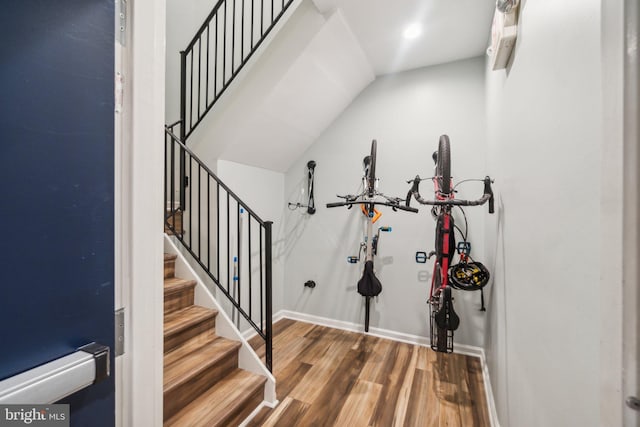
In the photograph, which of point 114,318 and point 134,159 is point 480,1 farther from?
point 114,318

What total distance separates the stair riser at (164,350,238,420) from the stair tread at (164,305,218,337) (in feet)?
1.04

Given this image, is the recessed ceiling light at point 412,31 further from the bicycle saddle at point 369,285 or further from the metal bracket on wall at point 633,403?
the metal bracket on wall at point 633,403

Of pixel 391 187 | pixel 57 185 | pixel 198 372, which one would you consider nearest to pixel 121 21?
pixel 57 185

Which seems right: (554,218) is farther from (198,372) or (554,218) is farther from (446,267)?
(198,372)

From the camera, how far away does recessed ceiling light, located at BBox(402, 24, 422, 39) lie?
228 centimetres

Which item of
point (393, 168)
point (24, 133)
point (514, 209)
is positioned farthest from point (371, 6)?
point (24, 133)

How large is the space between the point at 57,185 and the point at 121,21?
1.29ft

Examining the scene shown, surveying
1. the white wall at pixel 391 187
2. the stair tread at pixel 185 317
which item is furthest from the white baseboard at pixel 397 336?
the stair tread at pixel 185 317

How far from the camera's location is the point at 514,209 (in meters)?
1.34

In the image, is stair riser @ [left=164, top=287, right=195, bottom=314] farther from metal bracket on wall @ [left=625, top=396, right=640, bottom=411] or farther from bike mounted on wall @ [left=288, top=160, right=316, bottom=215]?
metal bracket on wall @ [left=625, top=396, right=640, bottom=411]

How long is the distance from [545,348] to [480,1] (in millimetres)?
2400

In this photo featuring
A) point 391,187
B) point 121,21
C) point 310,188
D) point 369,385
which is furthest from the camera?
point 310,188

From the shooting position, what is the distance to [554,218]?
843 mm

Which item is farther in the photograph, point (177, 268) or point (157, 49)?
point (177, 268)
